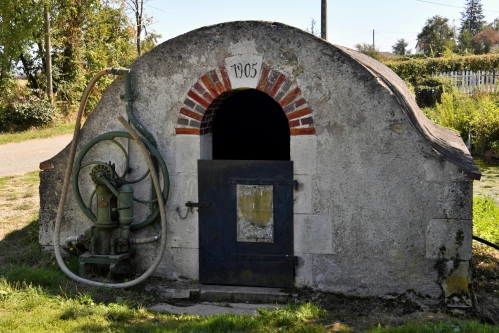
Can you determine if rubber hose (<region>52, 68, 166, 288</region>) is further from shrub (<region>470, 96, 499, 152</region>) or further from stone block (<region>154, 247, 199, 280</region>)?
shrub (<region>470, 96, 499, 152</region>)

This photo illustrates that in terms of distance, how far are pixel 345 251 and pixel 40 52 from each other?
67.2 feet

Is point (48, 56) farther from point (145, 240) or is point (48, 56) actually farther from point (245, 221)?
point (245, 221)

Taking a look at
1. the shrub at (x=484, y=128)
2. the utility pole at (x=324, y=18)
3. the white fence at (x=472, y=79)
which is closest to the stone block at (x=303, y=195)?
the shrub at (x=484, y=128)

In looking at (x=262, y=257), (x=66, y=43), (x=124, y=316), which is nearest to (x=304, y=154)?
(x=262, y=257)

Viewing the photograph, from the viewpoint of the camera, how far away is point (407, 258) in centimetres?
614

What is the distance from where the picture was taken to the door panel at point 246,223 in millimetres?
6461

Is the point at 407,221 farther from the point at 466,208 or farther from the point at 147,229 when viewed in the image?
the point at 147,229

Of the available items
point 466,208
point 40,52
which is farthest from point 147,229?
Answer: point 40,52

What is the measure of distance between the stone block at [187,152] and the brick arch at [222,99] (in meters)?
0.08

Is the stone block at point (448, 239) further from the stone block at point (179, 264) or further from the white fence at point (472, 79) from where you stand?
the white fence at point (472, 79)

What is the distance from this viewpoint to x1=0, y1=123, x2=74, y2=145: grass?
1902 centimetres

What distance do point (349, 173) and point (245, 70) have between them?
5.16 feet

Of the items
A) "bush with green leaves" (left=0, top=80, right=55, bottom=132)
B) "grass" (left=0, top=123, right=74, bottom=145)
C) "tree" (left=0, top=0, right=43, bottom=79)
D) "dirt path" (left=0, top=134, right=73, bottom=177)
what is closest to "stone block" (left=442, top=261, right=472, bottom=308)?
"dirt path" (left=0, top=134, right=73, bottom=177)

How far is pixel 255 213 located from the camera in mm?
6551
